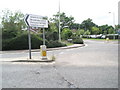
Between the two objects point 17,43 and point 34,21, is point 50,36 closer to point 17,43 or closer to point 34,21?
point 17,43

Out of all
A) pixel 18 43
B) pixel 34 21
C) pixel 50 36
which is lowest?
pixel 18 43

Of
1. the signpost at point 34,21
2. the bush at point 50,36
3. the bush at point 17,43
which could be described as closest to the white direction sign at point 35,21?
the signpost at point 34,21

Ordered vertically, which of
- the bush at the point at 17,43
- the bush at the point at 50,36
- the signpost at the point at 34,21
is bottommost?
the bush at the point at 17,43

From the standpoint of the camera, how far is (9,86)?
4707 millimetres

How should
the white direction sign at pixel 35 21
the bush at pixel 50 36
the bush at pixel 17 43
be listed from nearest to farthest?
the white direction sign at pixel 35 21, the bush at pixel 17 43, the bush at pixel 50 36

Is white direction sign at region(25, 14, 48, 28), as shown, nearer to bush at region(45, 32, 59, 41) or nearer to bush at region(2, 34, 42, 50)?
bush at region(2, 34, 42, 50)

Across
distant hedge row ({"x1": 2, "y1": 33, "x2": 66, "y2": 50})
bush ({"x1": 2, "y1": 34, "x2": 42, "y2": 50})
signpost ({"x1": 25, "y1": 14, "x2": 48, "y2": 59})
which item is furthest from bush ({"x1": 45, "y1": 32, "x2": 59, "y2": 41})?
signpost ({"x1": 25, "y1": 14, "x2": 48, "y2": 59})

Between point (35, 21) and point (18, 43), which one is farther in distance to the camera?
point (18, 43)


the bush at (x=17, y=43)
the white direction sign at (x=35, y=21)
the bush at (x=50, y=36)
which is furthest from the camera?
the bush at (x=50, y=36)

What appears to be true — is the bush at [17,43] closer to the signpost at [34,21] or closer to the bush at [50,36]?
the bush at [50,36]

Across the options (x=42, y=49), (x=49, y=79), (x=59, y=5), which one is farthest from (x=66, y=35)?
(x=49, y=79)

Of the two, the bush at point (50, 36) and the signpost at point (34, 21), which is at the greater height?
the signpost at point (34, 21)

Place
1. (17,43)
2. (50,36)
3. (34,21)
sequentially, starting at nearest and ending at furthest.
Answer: (34,21) → (17,43) → (50,36)

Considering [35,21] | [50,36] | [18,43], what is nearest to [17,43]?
[18,43]
